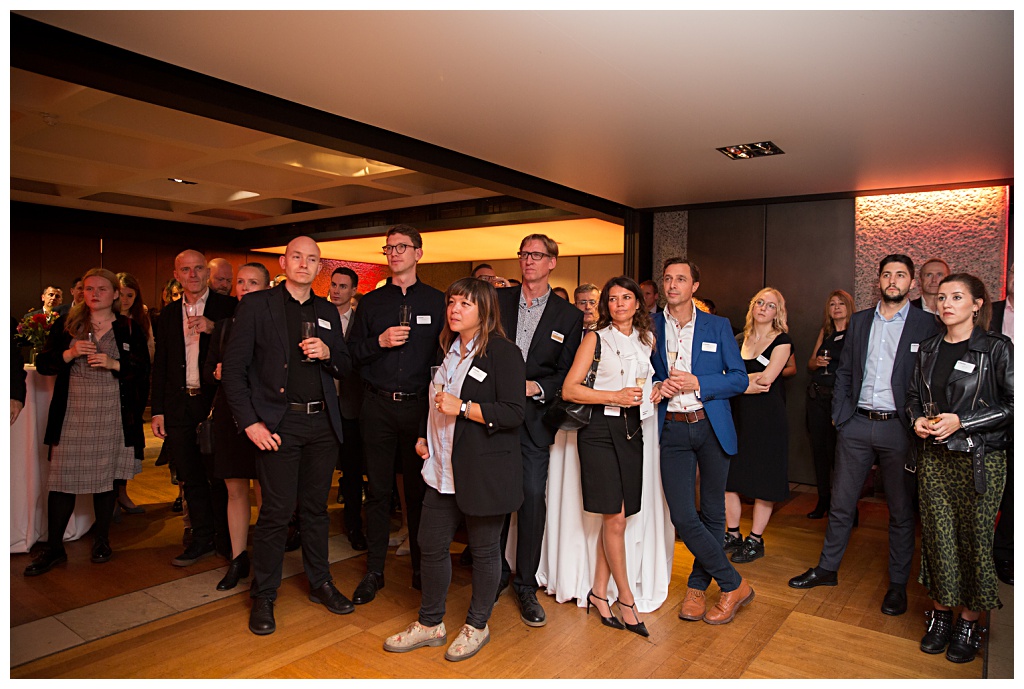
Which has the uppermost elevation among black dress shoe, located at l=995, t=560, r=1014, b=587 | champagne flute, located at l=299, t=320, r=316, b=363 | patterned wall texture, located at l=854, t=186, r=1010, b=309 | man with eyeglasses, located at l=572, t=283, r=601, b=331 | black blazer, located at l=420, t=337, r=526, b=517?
patterned wall texture, located at l=854, t=186, r=1010, b=309

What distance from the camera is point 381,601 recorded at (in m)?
3.42

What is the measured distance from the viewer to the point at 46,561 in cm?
Answer: 377

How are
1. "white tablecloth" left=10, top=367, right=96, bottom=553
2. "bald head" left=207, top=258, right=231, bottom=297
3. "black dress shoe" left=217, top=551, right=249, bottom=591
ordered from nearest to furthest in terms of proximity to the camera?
1. "black dress shoe" left=217, top=551, right=249, bottom=591
2. "white tablecloth" left=10, top=367, right=96, bottom=553
3. "bald head" left=207, top=258, right=231, bottom=297

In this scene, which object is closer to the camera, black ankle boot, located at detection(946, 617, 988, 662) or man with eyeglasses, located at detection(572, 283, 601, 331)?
black ankle boot, located at detection(946, 617, 988, 662)

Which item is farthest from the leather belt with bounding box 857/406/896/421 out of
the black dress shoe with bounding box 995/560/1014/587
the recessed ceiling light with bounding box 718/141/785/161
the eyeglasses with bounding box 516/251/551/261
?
the recessed ceiling light with bounding box 718/141/785/161

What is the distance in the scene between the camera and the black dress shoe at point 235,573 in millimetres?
3541

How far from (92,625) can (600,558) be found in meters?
2.24

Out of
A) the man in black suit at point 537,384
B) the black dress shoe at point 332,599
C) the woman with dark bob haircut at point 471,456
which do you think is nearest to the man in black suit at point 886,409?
the man in black suit at point 537,384

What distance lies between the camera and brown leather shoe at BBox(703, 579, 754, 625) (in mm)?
3221

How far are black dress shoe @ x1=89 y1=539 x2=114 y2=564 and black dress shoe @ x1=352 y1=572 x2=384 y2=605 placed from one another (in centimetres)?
153

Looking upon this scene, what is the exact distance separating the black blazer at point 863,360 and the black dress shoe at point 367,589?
2405mm

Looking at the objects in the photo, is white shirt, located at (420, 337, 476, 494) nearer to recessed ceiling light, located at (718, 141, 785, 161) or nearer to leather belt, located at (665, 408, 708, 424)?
leather belt, located at (665, 408, 708, 424)

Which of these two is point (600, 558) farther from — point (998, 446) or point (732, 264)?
point (732, 264)
